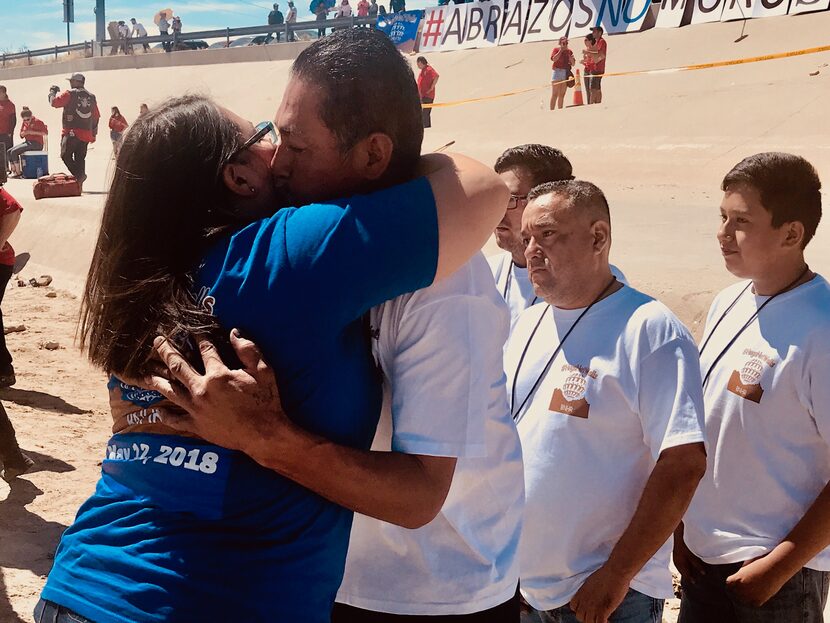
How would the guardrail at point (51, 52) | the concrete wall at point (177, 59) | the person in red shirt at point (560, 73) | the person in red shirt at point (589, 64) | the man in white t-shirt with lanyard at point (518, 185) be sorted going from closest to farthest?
the man in white t-shirt with lanyard at point (518, 185) < the person in red shirt at point (560, 73) < the person in red shirt at point (589, 64) < the concrete wall at point (177, 59) < the guardrail at point (51, 52)

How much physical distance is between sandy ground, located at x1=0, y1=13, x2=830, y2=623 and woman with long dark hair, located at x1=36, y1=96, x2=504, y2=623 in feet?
1.18

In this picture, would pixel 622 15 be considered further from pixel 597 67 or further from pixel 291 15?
pixel 291 15

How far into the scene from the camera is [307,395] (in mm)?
1532

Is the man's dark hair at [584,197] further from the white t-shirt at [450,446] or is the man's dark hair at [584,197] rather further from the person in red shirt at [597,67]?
the person in red shirt at [597,67]

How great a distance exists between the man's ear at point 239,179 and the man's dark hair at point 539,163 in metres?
2.16

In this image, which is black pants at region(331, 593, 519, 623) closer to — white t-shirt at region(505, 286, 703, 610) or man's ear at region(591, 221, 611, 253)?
white t-shirt at region(505, 286, 703, 610)

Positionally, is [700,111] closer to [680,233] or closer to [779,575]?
[680,233]

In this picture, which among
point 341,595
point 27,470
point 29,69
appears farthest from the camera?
point 29,69

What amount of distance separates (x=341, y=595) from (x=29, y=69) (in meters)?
51.2

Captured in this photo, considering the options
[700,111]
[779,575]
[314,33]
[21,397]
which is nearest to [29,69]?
[314,33]

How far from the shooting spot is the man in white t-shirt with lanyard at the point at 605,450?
7.91ft

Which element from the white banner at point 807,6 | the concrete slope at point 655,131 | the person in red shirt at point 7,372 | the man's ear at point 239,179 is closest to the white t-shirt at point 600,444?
→ the man's ear at point 239,179

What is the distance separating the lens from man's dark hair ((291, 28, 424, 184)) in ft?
5.30

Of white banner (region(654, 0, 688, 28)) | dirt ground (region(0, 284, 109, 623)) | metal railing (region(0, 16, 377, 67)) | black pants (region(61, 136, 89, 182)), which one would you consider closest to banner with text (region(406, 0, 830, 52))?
white banner (region(654, 0, 688, 28))
